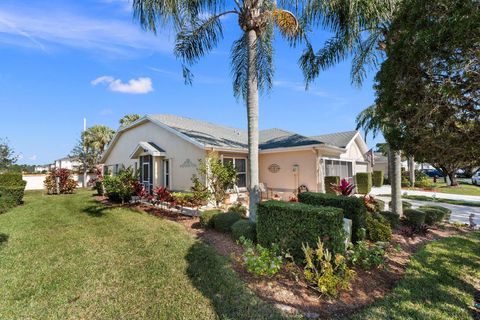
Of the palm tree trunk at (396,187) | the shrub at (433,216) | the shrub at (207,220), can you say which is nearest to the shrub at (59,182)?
the shrub at (207,220)

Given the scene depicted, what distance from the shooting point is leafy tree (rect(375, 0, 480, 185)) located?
12.7 ft

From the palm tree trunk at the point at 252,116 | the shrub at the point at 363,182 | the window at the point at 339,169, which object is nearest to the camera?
the palm tree trunk at the point at 252,116

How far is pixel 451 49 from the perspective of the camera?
3.94m

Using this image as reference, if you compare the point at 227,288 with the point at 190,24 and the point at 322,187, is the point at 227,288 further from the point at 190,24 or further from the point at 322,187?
the point at 322,187

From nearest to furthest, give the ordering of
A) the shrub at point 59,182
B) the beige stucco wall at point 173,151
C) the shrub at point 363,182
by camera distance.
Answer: the beige stucco wall at point 173,151, the shrub at point 59,182, the shrub at point 363,182

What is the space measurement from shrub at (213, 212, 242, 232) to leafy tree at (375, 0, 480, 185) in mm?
5434

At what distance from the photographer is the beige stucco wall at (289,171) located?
14.5 metres

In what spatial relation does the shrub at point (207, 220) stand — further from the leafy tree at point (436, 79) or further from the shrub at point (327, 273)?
the leafy tree at point (436, 79)

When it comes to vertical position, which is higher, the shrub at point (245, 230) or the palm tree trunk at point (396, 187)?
the palm tree trunk at point (396, 187)

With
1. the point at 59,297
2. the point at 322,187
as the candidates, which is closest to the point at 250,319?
the point at 59,297

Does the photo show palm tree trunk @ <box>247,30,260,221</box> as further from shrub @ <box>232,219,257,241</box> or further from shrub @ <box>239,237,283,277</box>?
shrub @ <box>239,237,283,277</box>

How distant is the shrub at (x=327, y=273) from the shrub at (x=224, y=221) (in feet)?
11.3

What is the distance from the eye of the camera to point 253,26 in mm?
8273

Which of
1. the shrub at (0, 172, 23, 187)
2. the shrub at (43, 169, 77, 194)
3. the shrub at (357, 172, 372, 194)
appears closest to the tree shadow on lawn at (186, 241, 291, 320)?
the shrub at (0, 172, 23, 187)
